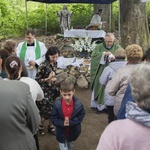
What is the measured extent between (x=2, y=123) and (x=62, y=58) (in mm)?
5338

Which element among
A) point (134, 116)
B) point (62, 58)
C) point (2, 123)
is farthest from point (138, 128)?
point (62, 58)

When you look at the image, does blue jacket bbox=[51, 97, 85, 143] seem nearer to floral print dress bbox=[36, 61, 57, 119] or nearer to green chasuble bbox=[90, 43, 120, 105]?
floral print dress bbox=[36, 61, 57, 119]

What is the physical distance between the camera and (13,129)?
225cm

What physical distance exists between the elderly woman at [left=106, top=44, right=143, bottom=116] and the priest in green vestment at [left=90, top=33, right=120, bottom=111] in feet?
5.17

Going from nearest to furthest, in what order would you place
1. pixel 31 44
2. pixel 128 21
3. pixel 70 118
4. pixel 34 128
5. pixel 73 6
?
1. pixel 34 128
2. pixel 70 118
3. pixel 31 44
4. pixel 128 21
5. pixel 73 6

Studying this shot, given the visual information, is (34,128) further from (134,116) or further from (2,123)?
(134,116)

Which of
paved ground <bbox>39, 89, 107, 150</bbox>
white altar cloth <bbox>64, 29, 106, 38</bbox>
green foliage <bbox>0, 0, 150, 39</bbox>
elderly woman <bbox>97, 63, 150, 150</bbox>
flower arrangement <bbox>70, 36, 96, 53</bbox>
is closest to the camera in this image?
elderly woman <bbox>97, 63, 150, 150</bbox>

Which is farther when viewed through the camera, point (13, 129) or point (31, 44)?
point (31, 44)

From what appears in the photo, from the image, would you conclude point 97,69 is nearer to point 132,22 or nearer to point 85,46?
point 85,46

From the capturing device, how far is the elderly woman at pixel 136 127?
154cm

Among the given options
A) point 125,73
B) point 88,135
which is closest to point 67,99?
point 125,73

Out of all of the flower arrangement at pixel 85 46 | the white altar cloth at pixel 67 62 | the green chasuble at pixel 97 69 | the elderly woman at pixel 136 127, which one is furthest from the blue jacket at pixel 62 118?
the flower arrangement at pixel 85 46

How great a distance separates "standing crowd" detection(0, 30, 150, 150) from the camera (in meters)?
1.57

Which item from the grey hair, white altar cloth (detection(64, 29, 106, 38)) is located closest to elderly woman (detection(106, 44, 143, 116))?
the grey hair
